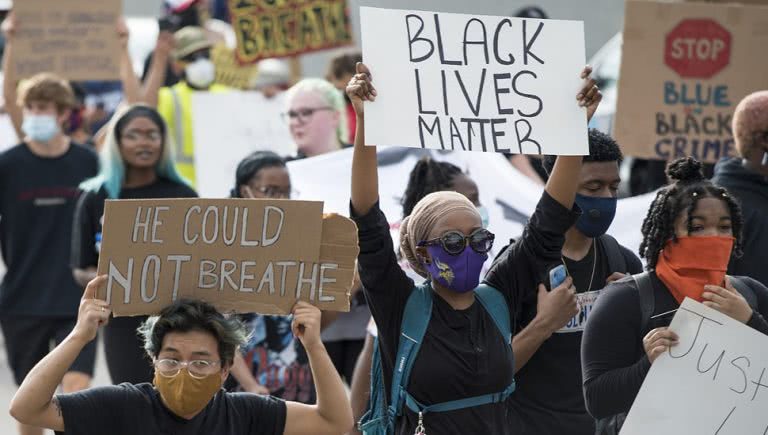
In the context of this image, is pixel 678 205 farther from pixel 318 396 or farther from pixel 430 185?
pixel 430 185

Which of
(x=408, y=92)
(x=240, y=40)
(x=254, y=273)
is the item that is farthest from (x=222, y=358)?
(x=240, y=40)

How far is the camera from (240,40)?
10141 millimetres

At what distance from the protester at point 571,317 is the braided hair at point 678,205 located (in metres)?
0.30

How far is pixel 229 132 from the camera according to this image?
9.76 meters

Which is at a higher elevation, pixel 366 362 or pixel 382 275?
pixel 382 275

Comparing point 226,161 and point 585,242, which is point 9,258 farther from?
point 585,242

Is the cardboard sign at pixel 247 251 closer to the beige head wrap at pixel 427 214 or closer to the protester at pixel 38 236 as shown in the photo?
the beige head wrap at pixel 427 214

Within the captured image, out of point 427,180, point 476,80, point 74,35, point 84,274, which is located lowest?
point 84,274

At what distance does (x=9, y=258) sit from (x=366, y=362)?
9.19ft

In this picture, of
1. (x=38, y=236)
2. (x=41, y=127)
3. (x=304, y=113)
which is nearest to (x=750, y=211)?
(x=304, y=113)

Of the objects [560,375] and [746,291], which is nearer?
[746,291]

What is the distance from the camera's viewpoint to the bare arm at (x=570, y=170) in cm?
459

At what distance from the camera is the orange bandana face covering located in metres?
4.44

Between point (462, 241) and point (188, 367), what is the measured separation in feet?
2.79
